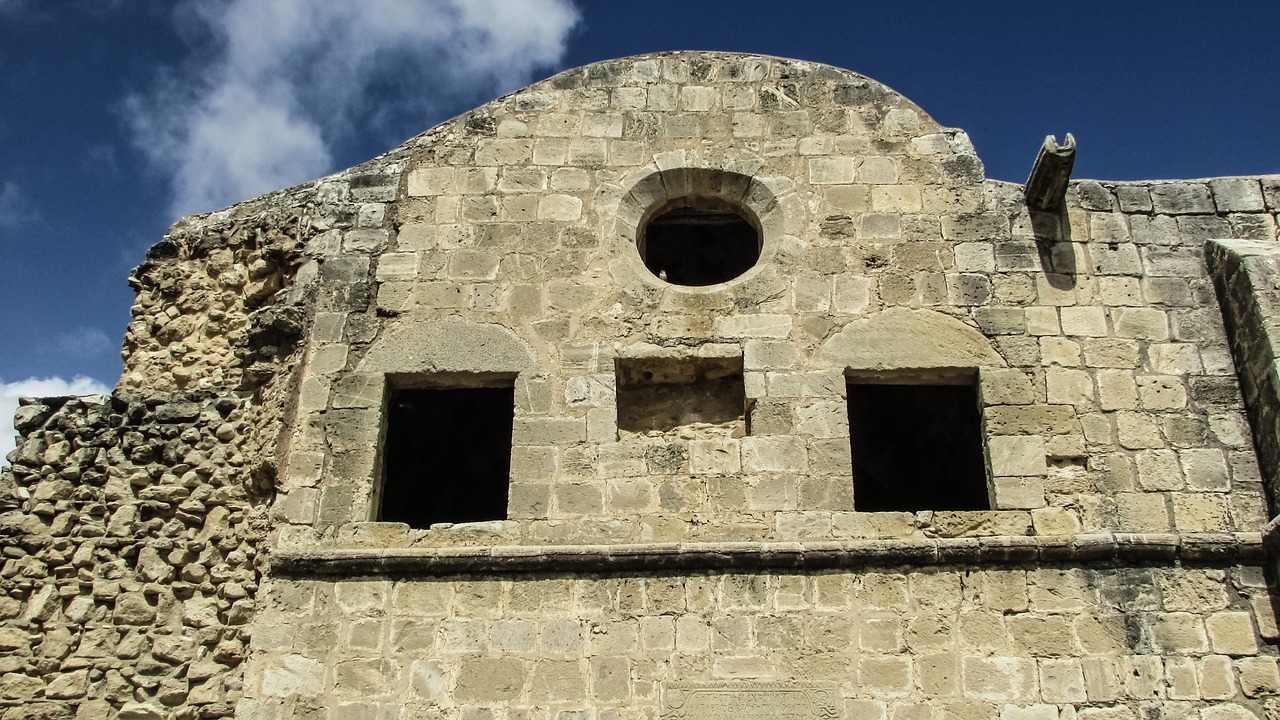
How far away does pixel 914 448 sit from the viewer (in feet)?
31.0

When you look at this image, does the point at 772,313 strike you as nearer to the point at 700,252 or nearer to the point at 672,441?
the point at 672,441

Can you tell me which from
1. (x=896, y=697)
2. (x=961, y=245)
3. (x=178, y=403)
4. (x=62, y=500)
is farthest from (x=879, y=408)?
(x=62, y=500)

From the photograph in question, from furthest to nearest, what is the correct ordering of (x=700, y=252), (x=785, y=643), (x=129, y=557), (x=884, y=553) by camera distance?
(x=700, y=252)
(x=129, y=557)
(x=884, y=553)
(x=785, y=643)

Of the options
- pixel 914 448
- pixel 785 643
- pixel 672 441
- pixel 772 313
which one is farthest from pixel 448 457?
pixel 785 643

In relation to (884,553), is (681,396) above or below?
above

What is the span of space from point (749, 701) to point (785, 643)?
14.0 inches

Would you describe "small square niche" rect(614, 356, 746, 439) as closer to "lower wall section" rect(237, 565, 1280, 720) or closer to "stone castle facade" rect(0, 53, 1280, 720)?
"stone castle facade" rect(0, 53, 1280, 720)

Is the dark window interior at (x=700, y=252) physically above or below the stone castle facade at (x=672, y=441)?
above

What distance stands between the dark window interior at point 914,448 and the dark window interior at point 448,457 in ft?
10.0

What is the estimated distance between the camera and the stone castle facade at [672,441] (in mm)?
5699

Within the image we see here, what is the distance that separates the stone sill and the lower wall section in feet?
0.20

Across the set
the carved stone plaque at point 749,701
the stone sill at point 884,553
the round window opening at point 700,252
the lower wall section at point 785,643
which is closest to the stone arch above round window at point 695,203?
the round window opening at point 700,252

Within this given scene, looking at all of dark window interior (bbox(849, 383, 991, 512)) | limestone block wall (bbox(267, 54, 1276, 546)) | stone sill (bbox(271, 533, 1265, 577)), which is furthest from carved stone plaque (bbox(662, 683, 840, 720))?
dark window interior (bbox(849, 383, 991, 512))

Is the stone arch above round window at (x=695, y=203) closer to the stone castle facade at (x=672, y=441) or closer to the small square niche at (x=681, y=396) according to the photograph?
the stone castle facade at (x=672, y=441)
